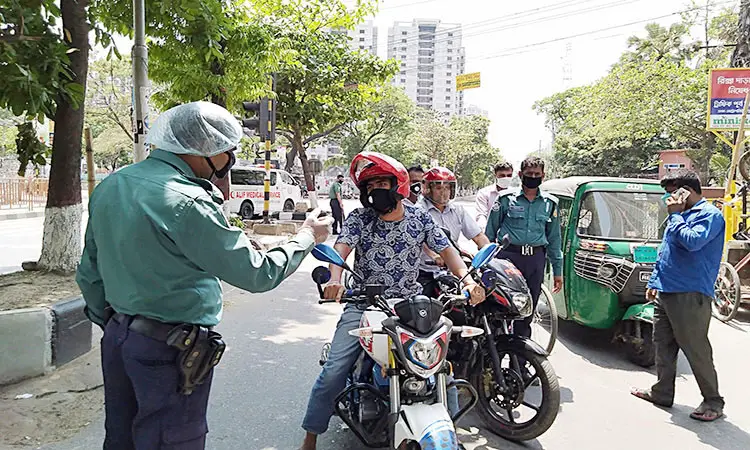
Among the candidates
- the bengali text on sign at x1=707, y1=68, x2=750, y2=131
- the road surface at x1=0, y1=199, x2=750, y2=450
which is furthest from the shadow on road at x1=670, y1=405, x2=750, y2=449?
the bengali text on sign at x1=707, y1=68, x2=750, y2=131

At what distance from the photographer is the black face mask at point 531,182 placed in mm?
4797

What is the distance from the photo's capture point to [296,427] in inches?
146

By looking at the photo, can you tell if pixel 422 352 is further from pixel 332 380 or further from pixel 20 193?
pixel 20 193

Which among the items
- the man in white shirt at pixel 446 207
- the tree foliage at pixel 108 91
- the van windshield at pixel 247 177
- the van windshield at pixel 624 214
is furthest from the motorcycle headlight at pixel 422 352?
the tree foliage at pixel 108 91

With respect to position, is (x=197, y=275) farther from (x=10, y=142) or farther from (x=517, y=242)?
(x=10, y=142)

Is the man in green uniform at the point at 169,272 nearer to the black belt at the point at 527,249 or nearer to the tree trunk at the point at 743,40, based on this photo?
the black belt at the point at 527,249

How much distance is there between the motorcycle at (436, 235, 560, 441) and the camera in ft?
11.2

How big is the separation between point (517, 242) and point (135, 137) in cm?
402

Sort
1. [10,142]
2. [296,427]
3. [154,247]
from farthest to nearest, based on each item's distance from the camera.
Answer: [10,142]
[296,427]
[154,247]

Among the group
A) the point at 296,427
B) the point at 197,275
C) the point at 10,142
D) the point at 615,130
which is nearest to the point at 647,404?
the point at 296,427

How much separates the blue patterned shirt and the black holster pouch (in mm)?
1298

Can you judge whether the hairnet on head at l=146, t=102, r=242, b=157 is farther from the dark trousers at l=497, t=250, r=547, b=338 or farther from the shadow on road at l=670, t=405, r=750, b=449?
the shadow on road at l=670, t=405, r=750, b=449

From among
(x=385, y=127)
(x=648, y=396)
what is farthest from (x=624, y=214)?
(x=385, y=127)

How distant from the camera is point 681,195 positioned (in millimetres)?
4020
